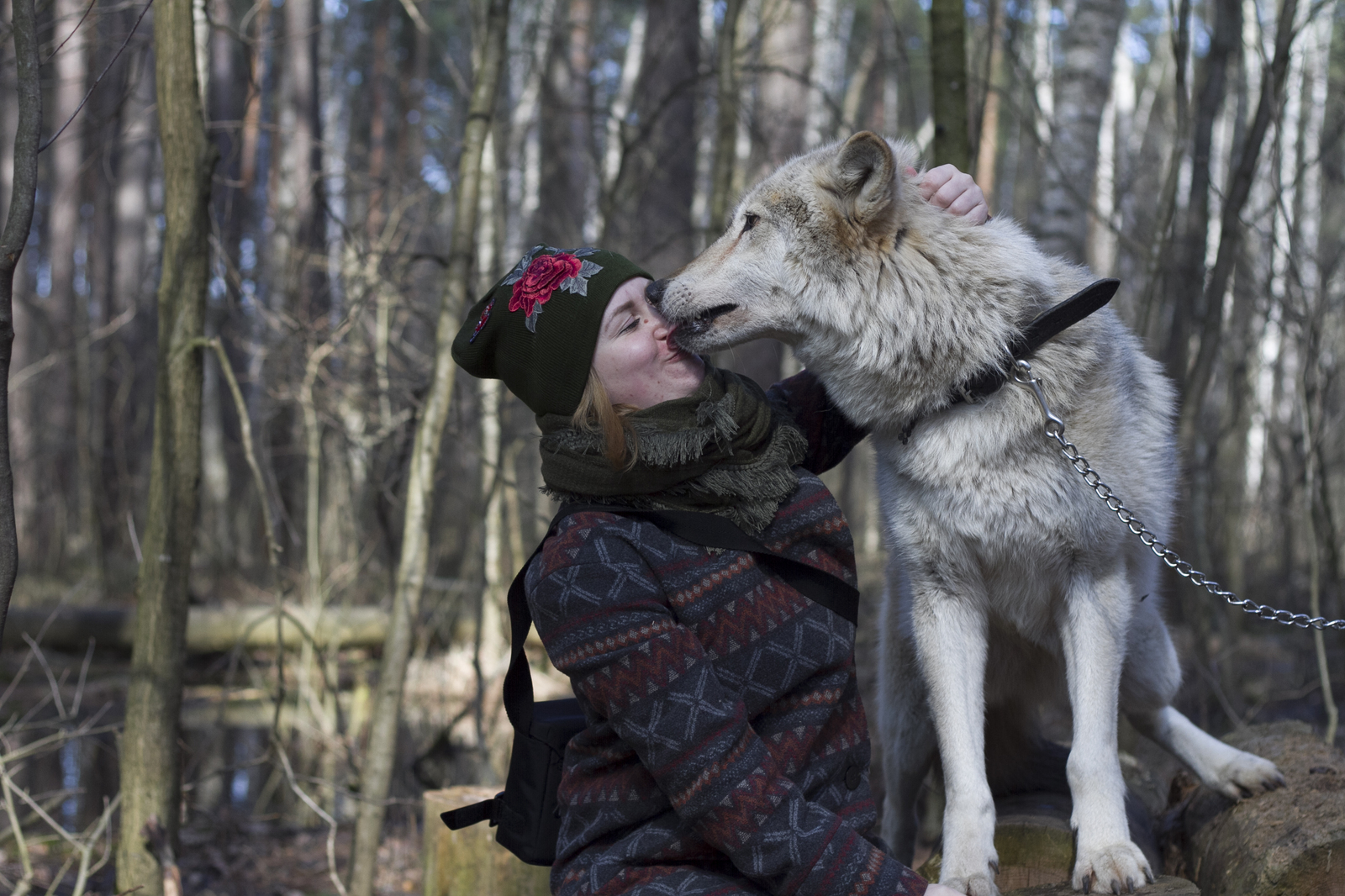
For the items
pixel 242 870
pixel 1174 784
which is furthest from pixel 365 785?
pixel 1174 784

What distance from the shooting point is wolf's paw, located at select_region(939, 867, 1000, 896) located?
209 centimetres

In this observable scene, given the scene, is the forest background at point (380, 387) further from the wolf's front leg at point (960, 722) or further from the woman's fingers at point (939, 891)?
the woman's fingers at point (939, 891)

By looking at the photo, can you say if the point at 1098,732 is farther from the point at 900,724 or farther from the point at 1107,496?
the point at 900,724

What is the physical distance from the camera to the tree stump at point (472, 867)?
2865 millimetres

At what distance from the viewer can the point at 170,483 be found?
2.94m

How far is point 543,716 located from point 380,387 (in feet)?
9.61

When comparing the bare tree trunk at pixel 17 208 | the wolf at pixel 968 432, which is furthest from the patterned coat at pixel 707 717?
the bare tree trunk at pixel 17 208

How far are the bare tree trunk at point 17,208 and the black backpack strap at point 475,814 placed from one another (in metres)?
1.02

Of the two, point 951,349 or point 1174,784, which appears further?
point 1174,784

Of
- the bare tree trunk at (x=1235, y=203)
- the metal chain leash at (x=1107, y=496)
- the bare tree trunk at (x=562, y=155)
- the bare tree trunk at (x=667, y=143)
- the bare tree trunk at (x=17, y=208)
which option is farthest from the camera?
the bare tree trunk at (x=562, y=155)

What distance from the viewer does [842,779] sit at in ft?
7.02

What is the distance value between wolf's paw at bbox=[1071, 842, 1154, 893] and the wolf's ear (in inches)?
59.3

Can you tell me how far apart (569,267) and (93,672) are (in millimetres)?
7924

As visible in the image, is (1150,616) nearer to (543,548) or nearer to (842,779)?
(842,779)
